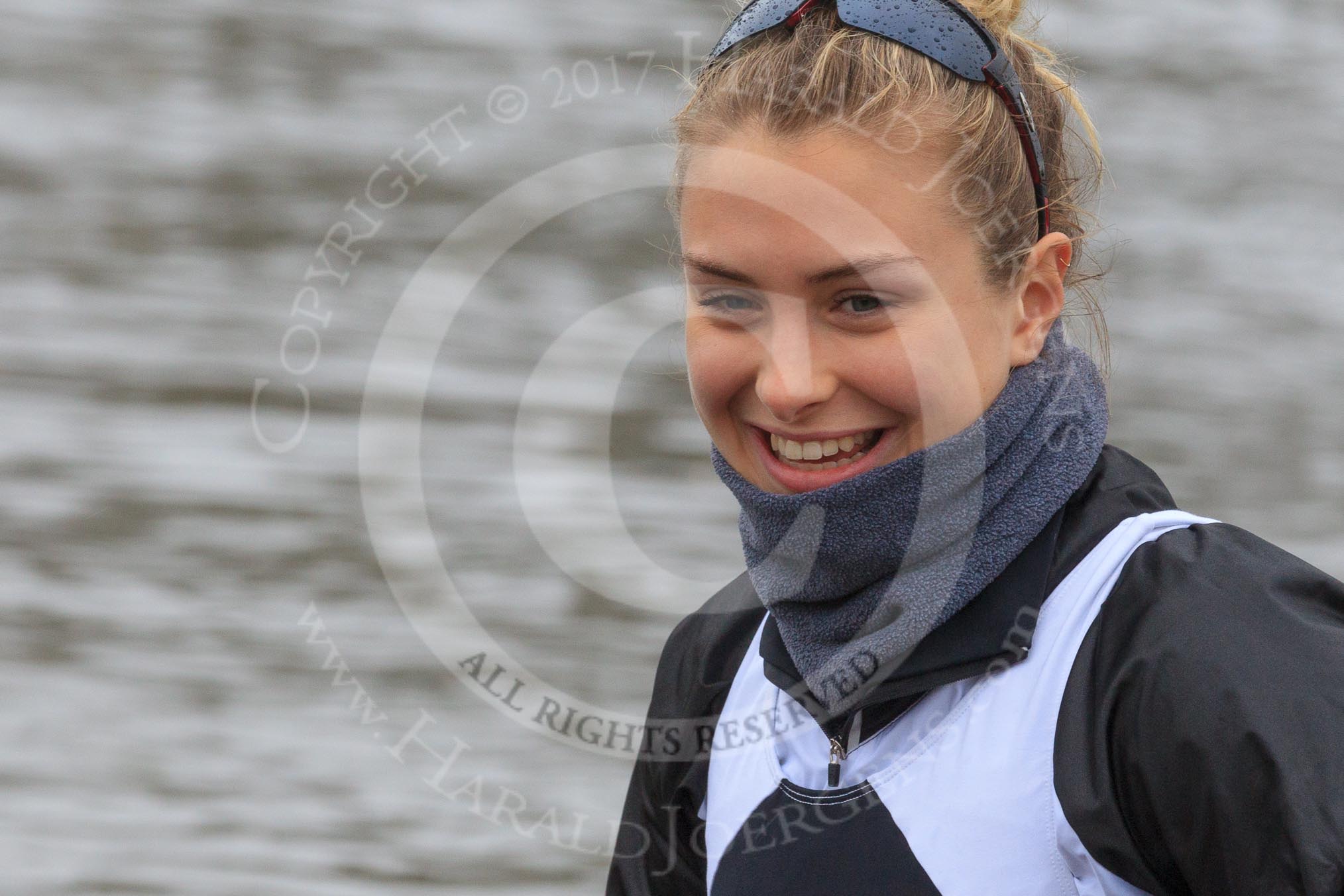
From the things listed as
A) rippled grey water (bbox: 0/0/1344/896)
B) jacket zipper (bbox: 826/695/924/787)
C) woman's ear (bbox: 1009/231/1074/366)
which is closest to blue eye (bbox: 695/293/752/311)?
woman's ear (bbox: 1009/231/1074/366)

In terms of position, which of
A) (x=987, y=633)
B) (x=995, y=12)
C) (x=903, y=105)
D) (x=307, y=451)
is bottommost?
(x=987, y=633)

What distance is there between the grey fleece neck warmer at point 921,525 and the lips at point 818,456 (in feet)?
0.04

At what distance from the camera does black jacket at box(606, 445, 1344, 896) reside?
29.8 inches

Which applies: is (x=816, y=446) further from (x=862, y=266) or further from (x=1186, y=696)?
(x=1186, y=696)

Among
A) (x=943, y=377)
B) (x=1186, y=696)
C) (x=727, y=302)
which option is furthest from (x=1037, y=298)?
(x=1186, y=696)

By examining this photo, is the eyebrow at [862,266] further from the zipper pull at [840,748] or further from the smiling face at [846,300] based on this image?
the zipper pull at [840,748]

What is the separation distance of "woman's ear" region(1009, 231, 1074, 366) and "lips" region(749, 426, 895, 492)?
0.13 m

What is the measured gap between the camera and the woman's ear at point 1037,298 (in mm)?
1018

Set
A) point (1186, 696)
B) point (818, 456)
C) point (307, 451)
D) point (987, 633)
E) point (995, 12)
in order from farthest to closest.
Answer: point (307, 451) < point (995, 12) < point (818, 456) < point (987, 633) < point (1186, 696)

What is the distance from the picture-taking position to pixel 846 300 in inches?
37.8

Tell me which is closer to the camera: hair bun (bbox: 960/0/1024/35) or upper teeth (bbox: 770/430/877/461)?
Result: upper teeth (bbox: 770/430/877/461)

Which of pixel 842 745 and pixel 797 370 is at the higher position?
pixel 797 370

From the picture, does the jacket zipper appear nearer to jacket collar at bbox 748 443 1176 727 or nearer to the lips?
jacket collar at bbox 748 443 1176 727

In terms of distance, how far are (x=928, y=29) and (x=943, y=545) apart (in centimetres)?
41
